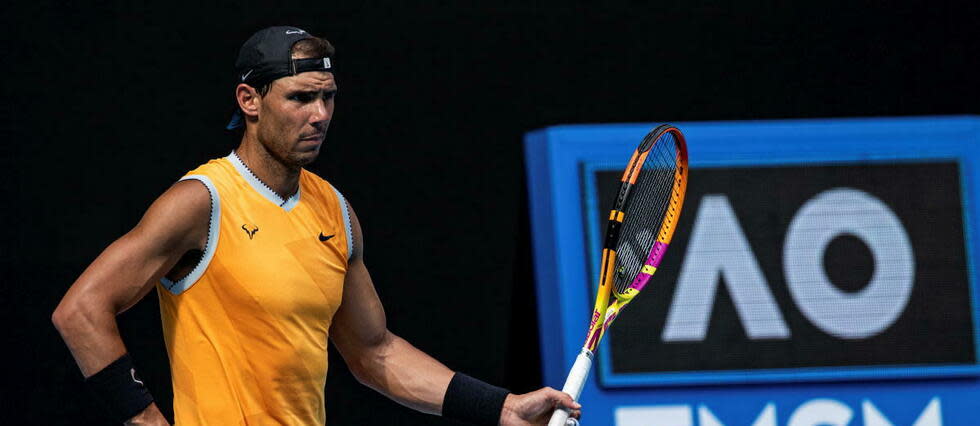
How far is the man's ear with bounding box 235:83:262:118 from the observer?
2.62m

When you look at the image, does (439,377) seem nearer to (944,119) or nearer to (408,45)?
(408,45)

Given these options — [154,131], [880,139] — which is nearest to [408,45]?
[154,131]

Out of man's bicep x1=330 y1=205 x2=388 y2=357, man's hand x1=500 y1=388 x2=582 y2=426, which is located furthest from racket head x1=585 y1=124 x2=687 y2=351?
man's bicep x1=330 y1=205 x2=388 y2=357

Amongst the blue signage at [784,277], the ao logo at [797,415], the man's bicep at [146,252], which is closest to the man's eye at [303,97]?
the man's bicep at [146,252]

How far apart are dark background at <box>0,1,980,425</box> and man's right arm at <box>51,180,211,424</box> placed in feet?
5.73

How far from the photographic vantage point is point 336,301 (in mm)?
2697

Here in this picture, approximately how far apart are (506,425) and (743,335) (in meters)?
1.52

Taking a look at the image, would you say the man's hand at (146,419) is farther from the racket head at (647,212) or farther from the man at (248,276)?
the racket head at (647,212)

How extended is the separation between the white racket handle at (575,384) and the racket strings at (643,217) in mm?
314

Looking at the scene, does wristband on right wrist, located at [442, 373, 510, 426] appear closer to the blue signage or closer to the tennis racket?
the tennis racket

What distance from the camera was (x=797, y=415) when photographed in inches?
161

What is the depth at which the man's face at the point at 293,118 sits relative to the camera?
2590mm

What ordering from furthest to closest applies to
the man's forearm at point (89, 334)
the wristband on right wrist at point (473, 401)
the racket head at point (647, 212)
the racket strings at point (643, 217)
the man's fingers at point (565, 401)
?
the racket strings at point (643, 217), the racket head at point (647, 212), the wristband on right wrist at point (473, 401), the man's fingers at point (565, 401), the man's forearm at point (89, 334)

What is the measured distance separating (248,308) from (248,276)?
0.06m
